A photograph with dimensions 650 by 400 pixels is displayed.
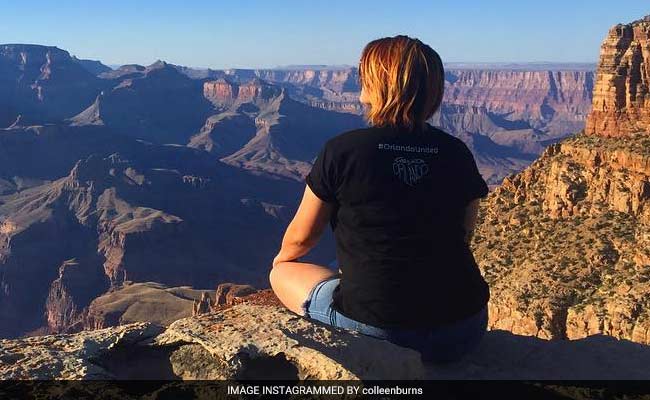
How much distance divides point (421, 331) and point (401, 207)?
1295mm

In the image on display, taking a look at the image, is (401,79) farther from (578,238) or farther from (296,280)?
(578,238)

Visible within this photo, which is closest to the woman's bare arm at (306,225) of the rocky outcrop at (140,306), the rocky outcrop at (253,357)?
the rocky outcrop at (253,357)

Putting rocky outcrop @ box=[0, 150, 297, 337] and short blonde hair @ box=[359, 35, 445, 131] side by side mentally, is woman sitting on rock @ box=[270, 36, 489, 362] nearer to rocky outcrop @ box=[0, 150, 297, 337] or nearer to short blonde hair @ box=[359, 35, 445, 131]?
short blonde hair @ box=[359, 35, 445, 131]

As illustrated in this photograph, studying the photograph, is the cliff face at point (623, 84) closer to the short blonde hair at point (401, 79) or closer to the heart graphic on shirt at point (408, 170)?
the short blonde hair at point (401, 79)

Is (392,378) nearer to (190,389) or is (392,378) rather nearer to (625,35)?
(190,389)

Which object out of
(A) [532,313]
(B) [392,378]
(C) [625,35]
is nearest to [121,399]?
(B) [392,378]

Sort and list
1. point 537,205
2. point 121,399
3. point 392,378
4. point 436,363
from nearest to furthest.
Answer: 1. point 121,399
2. point 392,378
3. point 436,363
4. point 537,205

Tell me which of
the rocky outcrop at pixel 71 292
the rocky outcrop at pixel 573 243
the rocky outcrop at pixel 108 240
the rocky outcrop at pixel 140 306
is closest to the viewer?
the rocky outcrop at pixel 573 243

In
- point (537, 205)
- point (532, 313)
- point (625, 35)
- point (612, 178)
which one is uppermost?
point (625, 35)

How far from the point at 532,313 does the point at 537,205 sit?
44.9 feet

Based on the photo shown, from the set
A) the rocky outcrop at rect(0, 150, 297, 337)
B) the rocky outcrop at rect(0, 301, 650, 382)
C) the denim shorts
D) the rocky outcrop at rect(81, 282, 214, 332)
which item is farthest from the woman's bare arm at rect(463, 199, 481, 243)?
the rocky outcrop at rect(0, 150, 297, 337)

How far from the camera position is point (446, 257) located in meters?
5.68

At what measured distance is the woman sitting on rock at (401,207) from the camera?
216 inches

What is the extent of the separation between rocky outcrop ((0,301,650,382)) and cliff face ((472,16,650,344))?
63.9ft
